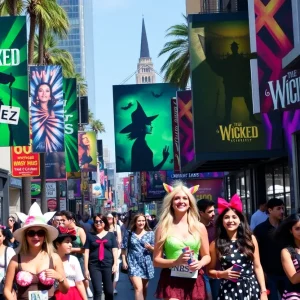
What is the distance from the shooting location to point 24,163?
33938 mm

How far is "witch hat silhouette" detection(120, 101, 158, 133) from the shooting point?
142 ft

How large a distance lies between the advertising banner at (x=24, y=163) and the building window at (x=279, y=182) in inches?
379

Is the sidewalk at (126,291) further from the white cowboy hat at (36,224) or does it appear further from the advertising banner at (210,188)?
the advertising banner at (210,188)

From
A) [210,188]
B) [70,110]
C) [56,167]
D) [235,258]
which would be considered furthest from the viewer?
[210,188]

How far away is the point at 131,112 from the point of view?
43625 mm

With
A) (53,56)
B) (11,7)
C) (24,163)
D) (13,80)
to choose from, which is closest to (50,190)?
(53,56)

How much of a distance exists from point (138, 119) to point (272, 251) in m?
32.7

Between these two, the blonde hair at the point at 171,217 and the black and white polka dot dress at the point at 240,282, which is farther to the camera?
the blonde hair at the point at 171,217

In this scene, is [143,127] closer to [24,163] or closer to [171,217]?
[24,163]

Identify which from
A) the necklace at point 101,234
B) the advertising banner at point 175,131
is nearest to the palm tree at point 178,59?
the advertising banner at point 175,131

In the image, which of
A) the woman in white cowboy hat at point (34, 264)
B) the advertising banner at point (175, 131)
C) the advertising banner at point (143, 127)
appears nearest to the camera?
the woman in white cowboy hat at point (34, 264)

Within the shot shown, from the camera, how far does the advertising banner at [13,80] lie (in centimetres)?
2270

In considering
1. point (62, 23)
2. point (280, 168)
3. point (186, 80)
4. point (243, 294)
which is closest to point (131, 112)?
→ point (186, 80)

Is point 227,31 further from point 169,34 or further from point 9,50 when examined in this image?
point 169,34
